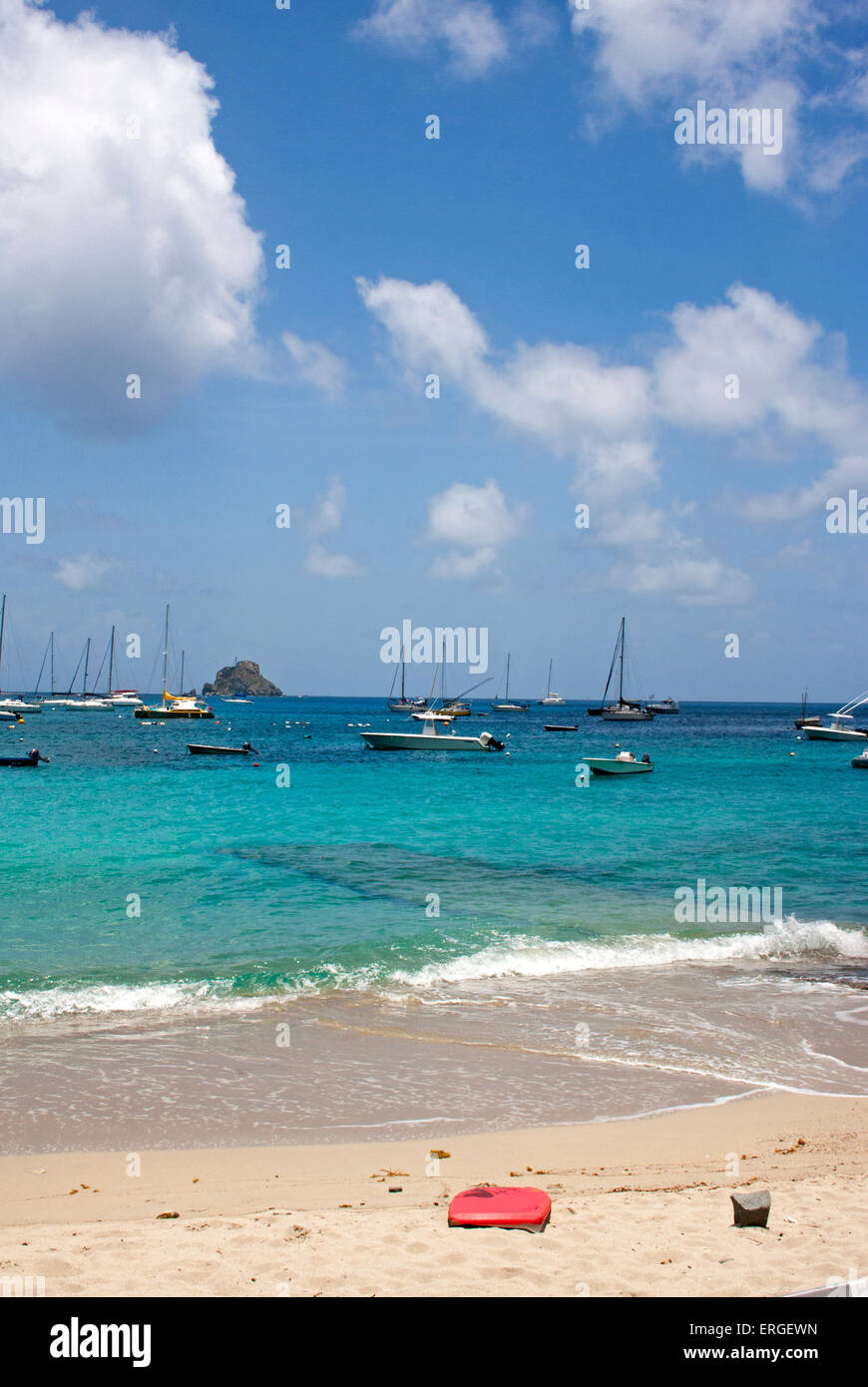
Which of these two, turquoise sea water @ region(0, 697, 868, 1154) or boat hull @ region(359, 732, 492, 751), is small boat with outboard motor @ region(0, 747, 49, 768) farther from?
boat hull @ region(359, 732, 492, 751)

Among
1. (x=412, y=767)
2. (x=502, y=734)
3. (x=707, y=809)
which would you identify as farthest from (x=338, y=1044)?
(x=502, y=734)

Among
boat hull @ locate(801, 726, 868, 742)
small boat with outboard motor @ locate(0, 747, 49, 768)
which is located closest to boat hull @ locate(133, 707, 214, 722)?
small boat with outboard motor @ locate(0, 747, 49, 768)

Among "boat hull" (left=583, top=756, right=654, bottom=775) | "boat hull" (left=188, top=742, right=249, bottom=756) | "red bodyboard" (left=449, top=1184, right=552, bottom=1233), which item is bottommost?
"boat hull" (left=188, top=742, right=249, bottom=756)

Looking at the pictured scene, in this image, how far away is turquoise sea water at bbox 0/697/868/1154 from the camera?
1265 cm

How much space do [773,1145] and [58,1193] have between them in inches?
262

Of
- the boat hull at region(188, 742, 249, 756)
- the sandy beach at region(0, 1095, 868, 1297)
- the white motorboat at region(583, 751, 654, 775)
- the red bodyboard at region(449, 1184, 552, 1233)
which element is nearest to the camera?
the sandy beach at region(0, 1095, 868, 1297)

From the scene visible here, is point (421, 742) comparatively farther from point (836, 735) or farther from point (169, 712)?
point (169, 712)

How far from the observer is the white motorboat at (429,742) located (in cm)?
6619

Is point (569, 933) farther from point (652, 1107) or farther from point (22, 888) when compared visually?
point (22, 888)

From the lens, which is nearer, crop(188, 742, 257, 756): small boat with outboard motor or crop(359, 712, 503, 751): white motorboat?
crop(188, 742, 257, 756): small boat with outboard motor

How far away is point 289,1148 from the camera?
8.44 m
